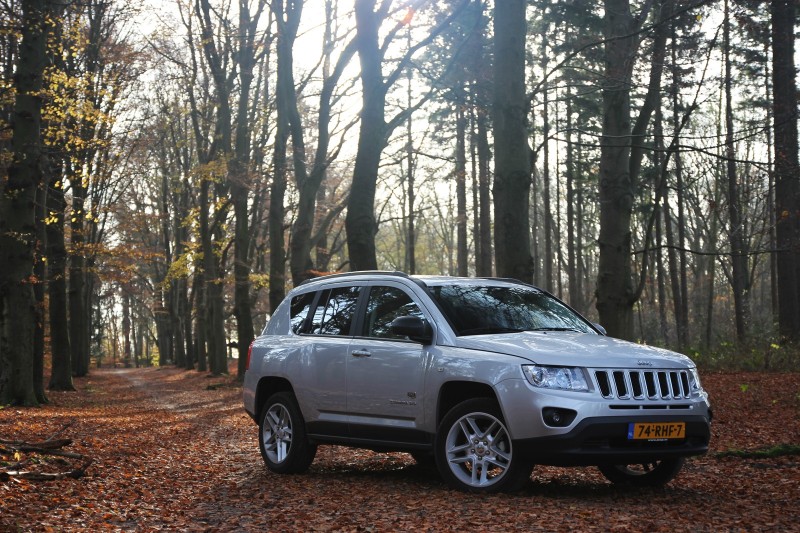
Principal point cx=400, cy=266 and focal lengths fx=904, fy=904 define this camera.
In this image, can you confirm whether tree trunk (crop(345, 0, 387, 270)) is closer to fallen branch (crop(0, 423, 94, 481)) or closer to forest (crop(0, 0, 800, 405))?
forest (crop(0, 0, 800, 405))

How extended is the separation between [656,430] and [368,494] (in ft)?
8.57

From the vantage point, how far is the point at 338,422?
9266mm

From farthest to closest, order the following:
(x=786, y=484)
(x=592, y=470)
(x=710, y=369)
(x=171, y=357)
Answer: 1. (x=171, y=357)
2. (x=710, y=369)
3. (x=592, y=470)
4. (x=786, y=484)

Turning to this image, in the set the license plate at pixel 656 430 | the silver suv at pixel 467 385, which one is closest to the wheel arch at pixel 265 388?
the silver suv at pixel 467 385

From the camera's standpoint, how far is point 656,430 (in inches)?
291

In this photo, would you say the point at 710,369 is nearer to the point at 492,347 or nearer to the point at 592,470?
the point at 592,470

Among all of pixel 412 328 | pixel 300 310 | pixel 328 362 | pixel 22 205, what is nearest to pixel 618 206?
pixel 300 310

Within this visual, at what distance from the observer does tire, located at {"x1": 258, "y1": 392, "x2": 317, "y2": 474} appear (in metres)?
9.76

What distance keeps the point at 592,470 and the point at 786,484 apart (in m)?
2.17

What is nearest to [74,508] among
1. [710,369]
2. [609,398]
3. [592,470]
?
[609,398]

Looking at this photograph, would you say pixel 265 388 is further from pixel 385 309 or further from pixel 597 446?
pixel 597 446

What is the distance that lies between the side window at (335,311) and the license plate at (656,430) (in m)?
3.32

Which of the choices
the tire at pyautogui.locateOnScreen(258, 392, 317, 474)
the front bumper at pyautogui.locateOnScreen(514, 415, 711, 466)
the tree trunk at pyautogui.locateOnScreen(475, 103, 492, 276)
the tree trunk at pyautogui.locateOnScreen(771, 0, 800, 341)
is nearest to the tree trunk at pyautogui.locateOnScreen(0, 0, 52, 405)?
the tire at pyautogui.locateOnScreen(258, 392, 317, 474)

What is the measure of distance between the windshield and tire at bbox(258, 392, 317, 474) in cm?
227
